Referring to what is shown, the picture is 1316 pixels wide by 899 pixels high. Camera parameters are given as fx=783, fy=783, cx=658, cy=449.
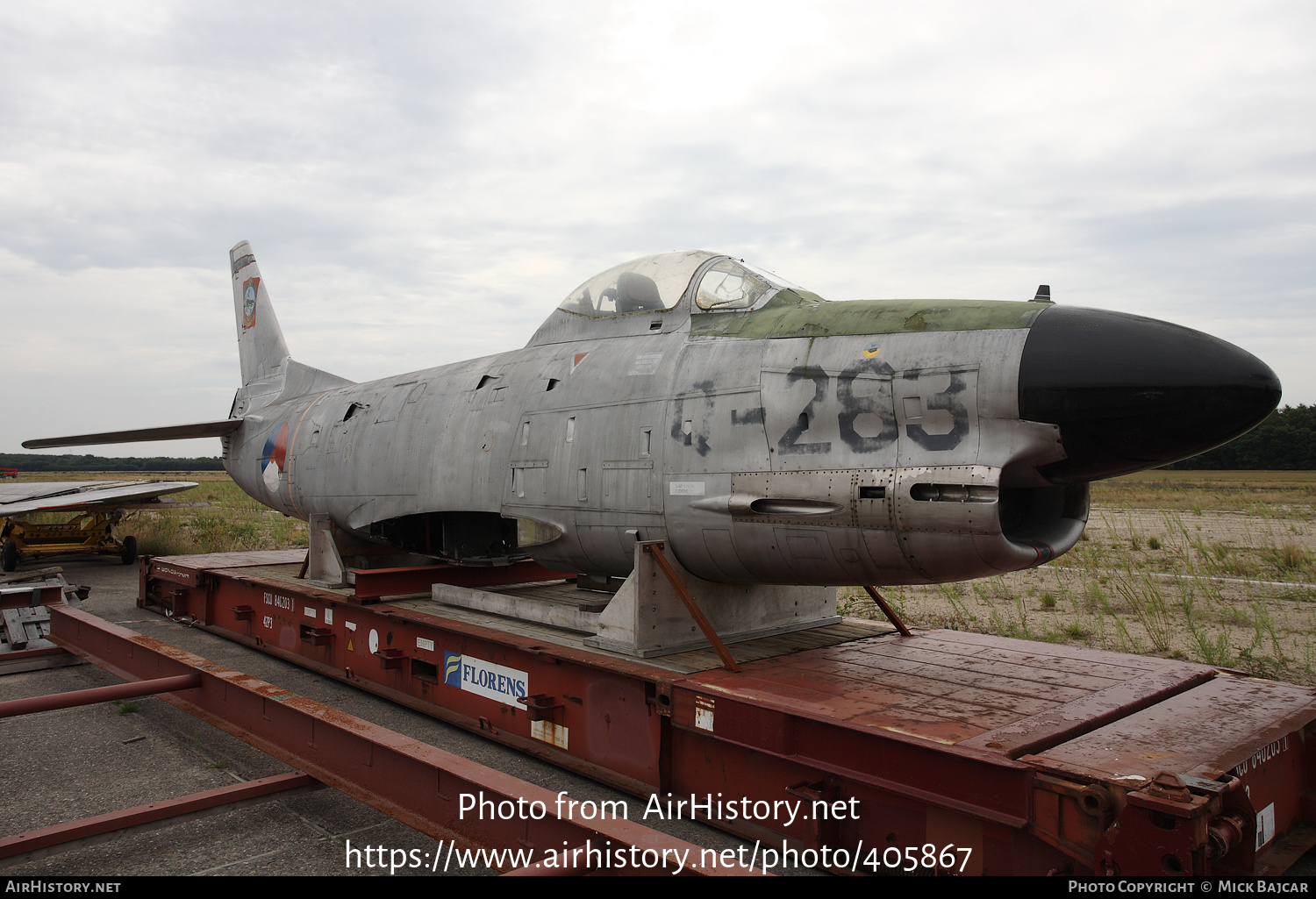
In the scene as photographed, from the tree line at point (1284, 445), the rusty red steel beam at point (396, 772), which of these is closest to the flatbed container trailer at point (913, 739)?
the rusty red steel beam at point (396, 772)

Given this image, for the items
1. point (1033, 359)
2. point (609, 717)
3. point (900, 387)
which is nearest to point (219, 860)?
point (609, 717)

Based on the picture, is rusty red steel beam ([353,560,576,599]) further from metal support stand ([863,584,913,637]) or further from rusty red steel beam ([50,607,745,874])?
metal support stand ([863,584,913,637])

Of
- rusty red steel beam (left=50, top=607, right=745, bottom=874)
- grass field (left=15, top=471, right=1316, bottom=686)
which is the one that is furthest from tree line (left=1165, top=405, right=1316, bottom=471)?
rusty red steel beam (left=50, top=607, right=745, bottom=874)

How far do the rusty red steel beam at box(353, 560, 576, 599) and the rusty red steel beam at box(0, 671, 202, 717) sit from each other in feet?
4.88

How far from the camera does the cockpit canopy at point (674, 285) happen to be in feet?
17.5

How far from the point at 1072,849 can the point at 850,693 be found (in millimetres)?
1347

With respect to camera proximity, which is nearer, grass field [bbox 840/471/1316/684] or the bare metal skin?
the bare metal skin

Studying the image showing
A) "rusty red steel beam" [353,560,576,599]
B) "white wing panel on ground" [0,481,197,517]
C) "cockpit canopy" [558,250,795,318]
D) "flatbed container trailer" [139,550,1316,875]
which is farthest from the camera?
"white wing panel on ground" [0,481,197,517]

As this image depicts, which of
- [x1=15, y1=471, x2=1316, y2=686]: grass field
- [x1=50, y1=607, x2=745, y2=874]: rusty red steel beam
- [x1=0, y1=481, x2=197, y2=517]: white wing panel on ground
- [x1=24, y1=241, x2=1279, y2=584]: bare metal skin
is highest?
[x1=24, y1=241, x2=1279, y2=584]: bare metal skin

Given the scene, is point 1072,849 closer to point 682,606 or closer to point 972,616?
point 682,606

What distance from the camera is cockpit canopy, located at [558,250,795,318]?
5.34m

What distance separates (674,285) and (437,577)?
3583 millimetres

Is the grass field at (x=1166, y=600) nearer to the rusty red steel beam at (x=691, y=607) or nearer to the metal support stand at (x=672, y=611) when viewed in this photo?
the metal support stand at (x=672, y=611)

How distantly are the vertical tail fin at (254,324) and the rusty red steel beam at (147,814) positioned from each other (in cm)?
756
